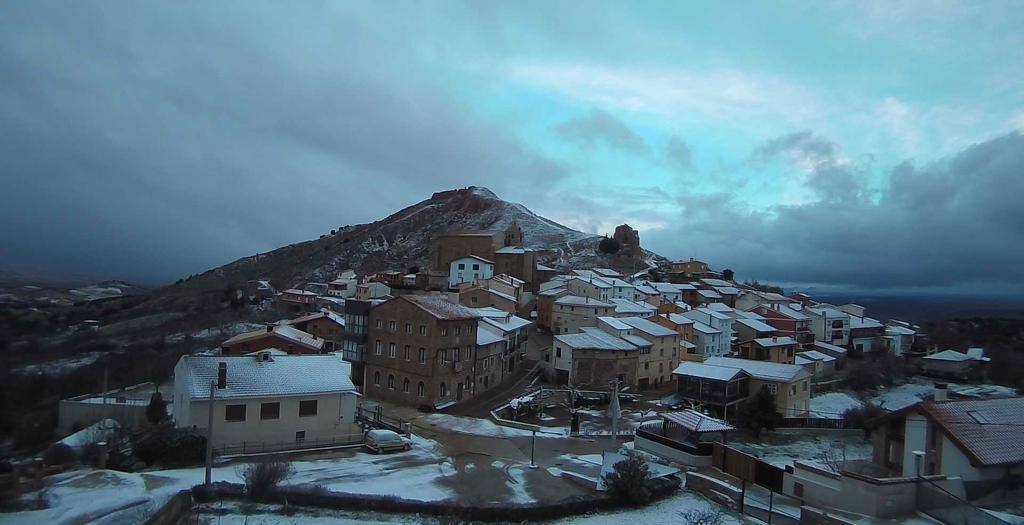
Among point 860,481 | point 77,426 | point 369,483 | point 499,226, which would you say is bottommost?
point 77,426

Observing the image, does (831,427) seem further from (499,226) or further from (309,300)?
(499,226)

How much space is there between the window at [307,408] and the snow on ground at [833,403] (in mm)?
32188

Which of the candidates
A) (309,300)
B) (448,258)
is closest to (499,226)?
(448,258)

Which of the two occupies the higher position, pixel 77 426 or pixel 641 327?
pixel 641 327

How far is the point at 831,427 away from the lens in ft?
116

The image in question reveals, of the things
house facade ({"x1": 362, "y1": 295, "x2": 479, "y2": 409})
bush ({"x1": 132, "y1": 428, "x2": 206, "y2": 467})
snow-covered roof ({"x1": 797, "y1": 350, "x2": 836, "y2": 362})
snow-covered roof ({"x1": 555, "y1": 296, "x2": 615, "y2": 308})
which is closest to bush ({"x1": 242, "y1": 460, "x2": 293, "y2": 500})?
bush ({"x1": 132, "y1": 428, "x2": 206, "y2": 467})

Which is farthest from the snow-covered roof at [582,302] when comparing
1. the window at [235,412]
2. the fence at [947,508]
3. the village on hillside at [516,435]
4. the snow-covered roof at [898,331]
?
the snow-covered roof at [898,331]

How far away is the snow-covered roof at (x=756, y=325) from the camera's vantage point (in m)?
62.9

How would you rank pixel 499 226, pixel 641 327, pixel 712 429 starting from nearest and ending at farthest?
pixel 712 429 → pixel 641 327 → pixel 499 226

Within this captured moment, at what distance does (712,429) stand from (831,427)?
15.1 metres

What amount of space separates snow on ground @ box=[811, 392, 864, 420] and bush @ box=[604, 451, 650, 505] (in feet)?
90.0

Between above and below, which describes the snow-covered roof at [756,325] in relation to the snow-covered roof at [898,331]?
above

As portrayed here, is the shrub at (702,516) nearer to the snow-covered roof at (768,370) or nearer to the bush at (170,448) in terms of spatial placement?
the bush at (170,448)

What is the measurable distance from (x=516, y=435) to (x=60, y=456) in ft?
62.1
